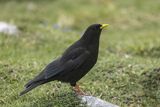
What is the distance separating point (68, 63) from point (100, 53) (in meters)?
3.94

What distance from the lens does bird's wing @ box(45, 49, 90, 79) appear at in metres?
8.66

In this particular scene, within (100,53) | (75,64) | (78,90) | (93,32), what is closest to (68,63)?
(75,64)

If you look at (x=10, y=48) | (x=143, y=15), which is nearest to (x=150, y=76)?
(x=10, y=48)

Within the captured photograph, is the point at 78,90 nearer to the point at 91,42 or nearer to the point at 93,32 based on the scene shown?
the point at 91,42

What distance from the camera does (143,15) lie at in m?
18.7

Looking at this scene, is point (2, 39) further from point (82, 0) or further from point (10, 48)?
point (82, 0)

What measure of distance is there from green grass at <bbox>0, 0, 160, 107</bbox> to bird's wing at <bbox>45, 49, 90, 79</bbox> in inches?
17.3

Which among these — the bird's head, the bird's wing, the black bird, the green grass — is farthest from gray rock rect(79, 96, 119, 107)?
the bird's head

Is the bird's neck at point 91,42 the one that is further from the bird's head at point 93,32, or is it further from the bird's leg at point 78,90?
the bird's leg at point 78,90

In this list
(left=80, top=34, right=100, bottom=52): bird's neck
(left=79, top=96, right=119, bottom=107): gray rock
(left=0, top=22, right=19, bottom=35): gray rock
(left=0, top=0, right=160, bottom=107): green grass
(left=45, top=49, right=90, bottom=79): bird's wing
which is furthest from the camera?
(left=0, top=22, right=19, bottom=35): gray rock

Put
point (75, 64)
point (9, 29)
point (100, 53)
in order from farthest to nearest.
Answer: point (9, 29) < point (100, 53) < point (75, 64)

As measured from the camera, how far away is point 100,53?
12664 mm

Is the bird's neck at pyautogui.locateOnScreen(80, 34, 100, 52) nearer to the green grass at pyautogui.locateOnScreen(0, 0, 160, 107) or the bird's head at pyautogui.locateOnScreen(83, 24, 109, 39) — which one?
the bird's head at pyautogui.locateOnScreen(83, 24, 109, 39)

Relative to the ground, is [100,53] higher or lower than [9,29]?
lower
